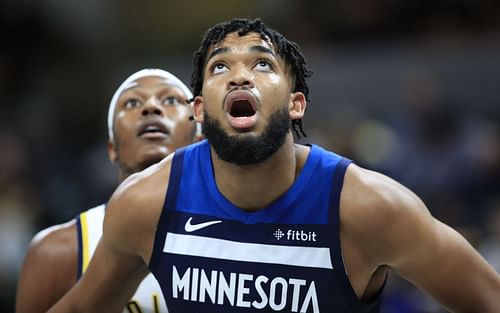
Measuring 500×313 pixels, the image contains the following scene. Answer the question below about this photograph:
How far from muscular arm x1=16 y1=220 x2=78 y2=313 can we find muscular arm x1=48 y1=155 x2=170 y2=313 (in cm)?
34

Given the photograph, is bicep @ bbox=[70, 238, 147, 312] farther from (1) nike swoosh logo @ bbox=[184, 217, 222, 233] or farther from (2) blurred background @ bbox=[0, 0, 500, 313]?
(2) blurred background @ bbox=[0, 0, 500, 313]

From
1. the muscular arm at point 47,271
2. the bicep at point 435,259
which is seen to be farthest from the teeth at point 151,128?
the bicep at point 435,259

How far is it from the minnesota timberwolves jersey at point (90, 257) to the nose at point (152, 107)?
532 mm

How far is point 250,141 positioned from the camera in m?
3.29

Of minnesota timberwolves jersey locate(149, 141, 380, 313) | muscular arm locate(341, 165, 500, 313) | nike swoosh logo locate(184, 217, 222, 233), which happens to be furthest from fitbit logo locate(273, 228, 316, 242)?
nike swoosh logo locate(184, 217, 222, 233)

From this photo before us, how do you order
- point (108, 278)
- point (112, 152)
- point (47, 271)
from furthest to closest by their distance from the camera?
point (112, 152) < point (47, 271) < point (108, 278)

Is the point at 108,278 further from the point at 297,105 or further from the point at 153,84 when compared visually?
the point at 153,84

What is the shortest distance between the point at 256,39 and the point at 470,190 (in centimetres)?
417

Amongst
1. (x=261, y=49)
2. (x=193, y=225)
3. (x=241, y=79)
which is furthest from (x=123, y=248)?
(x=261, y=49)

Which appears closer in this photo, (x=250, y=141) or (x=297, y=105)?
(x=250, y=141)

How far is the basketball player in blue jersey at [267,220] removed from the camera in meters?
3.27

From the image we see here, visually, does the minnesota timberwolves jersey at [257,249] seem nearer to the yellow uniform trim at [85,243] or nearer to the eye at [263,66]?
the eye at [263,66]

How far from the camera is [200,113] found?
3.56 m

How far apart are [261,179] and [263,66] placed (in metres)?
0.44
